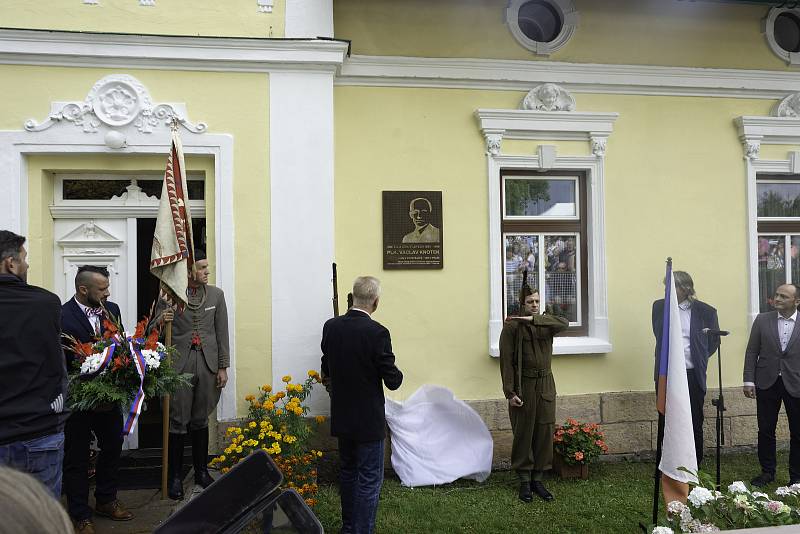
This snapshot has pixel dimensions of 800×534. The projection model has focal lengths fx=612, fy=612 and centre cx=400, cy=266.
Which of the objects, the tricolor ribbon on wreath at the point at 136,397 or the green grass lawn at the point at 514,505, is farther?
the green grass lawn at the point at 514,505

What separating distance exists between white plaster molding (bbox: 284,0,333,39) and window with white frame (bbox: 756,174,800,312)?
4.90 m

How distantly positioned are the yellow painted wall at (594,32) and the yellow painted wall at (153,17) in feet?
2.76

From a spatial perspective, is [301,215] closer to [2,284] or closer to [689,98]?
[2,284]

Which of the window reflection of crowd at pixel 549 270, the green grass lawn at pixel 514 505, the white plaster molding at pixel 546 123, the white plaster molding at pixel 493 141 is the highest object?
the white plaster molding at pixel 546 123

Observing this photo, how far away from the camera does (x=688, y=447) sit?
360cm

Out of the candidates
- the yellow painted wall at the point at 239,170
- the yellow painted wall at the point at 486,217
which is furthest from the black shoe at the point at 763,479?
the yellow painted wall at the point at 239,170

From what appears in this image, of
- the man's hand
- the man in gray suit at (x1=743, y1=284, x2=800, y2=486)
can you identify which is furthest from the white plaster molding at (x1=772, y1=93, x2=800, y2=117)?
the man's hand

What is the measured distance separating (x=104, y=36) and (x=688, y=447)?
210 inches

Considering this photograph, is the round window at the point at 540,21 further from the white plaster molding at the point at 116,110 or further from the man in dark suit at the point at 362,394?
the man in dark suit at the point at 362,394

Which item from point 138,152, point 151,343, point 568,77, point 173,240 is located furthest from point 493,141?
point 151,343

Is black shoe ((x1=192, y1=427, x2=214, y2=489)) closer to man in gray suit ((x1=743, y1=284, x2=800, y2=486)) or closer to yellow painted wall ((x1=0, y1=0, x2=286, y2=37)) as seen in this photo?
yellow painted wall ((x1=0, y1=0, x2=286, y2=37))

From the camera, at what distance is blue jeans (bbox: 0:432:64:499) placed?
117 inches

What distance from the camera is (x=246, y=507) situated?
158cm

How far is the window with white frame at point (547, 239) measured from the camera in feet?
20.5
